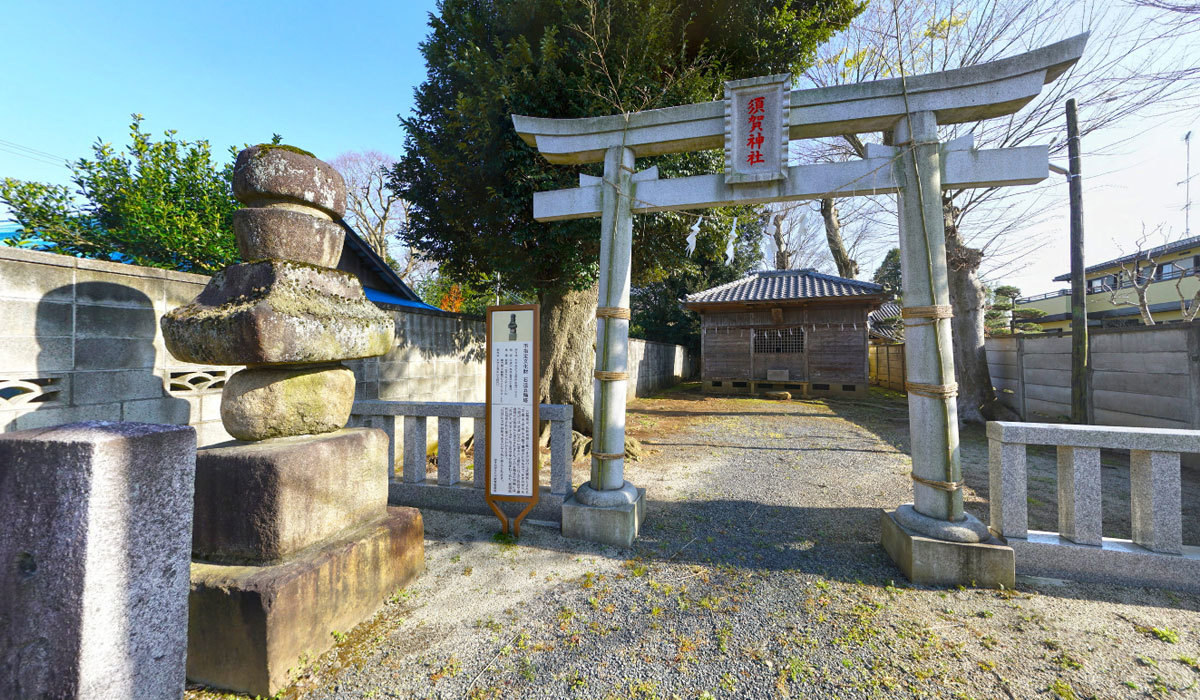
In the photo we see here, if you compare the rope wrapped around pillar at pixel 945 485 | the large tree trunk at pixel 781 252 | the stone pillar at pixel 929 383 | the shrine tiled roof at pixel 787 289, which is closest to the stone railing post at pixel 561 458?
the stone pillar at pixel 929 383

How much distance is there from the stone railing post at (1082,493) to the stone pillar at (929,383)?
573 millimetres

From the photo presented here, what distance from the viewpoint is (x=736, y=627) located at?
2.43 m

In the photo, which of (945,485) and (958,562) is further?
(945,485)

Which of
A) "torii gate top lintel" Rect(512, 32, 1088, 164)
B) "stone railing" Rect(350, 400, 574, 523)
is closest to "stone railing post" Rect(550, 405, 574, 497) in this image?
"stone railing" Rect(350, 400, 574, 523)

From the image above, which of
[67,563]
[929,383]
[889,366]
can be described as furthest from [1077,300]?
[67,563]

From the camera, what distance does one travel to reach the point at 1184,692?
76.9 inches

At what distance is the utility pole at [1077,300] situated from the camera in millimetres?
6500

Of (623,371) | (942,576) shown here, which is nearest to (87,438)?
(623,371)

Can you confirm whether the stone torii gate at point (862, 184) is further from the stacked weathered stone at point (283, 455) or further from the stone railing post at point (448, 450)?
the stacked weathered stone at point (283, 455)

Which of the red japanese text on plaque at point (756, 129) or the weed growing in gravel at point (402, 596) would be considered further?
the red japanese text on plaque at point (756, 129)

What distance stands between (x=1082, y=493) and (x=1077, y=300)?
612 centimetres

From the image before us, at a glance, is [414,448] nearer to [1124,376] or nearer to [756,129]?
[756,129]

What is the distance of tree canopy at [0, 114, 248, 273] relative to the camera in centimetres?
554

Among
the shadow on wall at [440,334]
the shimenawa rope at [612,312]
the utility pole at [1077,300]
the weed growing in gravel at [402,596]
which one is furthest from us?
the utility pole at [1077,300]
